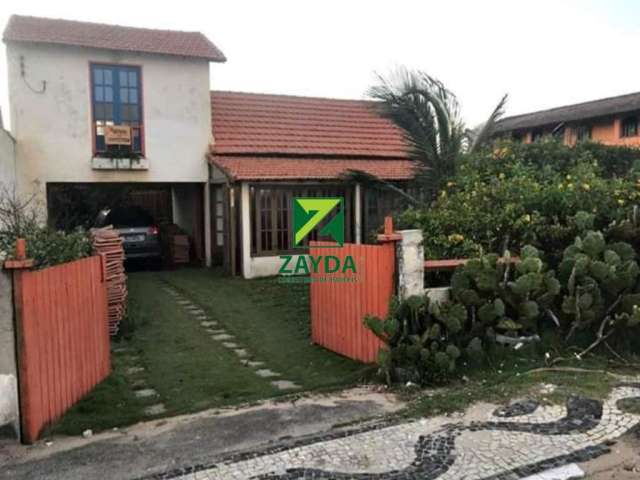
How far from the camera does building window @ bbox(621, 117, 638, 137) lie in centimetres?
2569

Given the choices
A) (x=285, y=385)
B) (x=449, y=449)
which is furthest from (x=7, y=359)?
(x=449, y=449)

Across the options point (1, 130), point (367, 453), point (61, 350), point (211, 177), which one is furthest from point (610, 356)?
point (1, 130)

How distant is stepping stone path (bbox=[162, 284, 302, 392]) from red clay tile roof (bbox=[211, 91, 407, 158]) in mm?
5216

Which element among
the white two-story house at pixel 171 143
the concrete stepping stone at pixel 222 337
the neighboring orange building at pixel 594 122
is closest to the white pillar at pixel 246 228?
the white two-story house at pixel 171 143

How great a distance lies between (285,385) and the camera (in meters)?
6.22

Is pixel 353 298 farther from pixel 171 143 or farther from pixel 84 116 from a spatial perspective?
pixel 84 116

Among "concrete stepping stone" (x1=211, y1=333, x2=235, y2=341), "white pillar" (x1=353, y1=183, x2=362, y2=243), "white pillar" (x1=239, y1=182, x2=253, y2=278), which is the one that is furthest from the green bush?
"white pillar" (x1=353, y1=183, x2=362, y2=243)

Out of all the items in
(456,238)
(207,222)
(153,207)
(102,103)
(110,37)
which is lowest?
(456,238)

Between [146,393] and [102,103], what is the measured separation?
9.92 m

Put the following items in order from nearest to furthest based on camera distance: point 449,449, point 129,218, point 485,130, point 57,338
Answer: point 449,449, point 57,338, point 485,130, point 129,218

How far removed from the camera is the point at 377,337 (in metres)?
6.34

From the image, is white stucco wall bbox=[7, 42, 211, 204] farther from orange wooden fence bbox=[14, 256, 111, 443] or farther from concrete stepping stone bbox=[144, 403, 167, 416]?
concrete stepping stone bbox=[144, 403, 167, 416]

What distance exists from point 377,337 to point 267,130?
10.7 m

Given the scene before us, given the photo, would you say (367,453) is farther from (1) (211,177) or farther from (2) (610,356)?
(1) (211,177)
